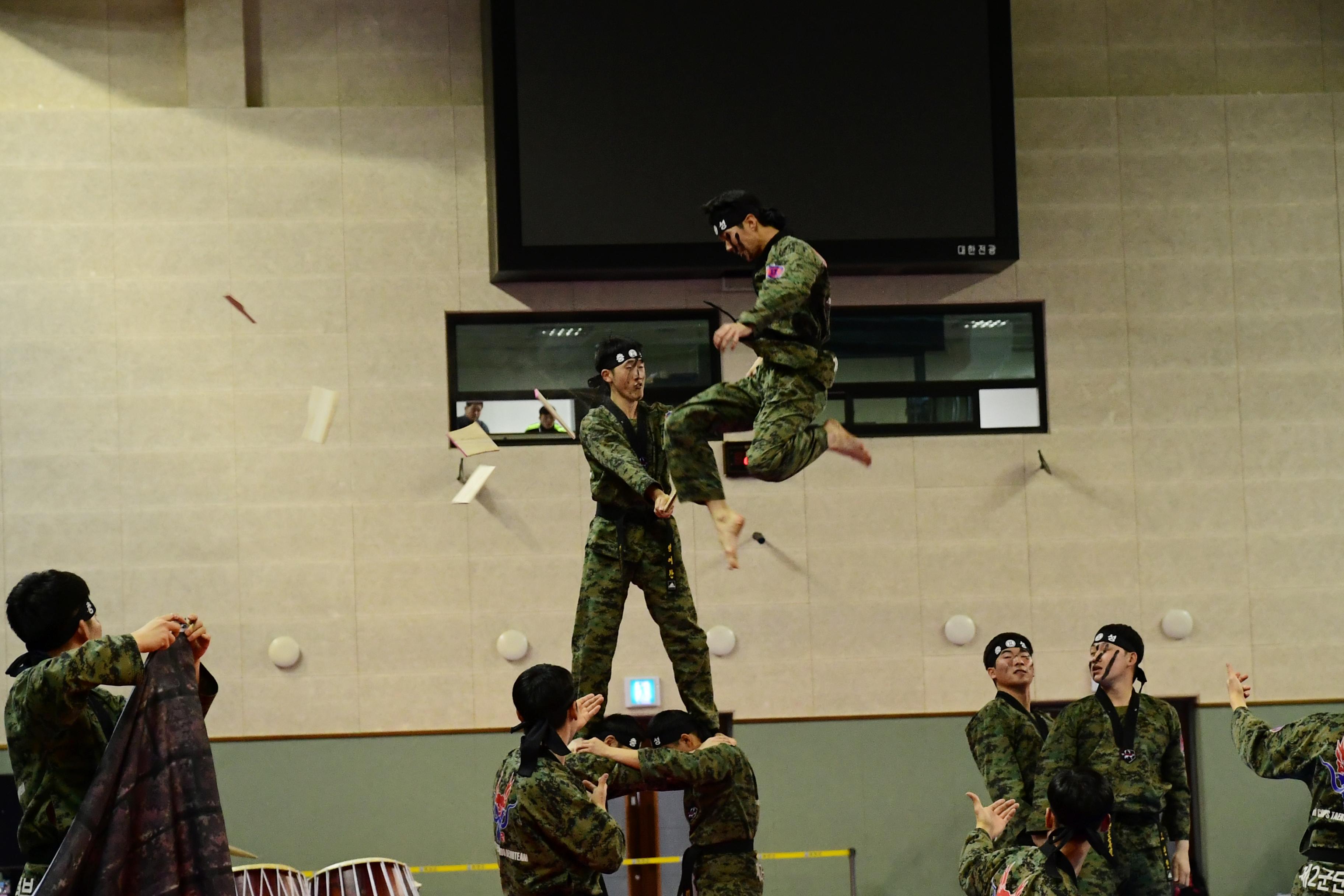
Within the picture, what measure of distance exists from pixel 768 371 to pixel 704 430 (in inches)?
13.2

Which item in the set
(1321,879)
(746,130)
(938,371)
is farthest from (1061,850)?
(746,130)

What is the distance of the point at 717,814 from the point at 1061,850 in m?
1.52

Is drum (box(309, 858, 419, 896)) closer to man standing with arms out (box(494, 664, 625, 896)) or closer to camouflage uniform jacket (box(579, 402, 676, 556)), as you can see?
camouflage uniform jacket (box(579, 402, 676, 556))

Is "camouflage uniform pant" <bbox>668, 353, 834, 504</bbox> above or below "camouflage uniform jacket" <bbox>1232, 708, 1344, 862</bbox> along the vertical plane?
above

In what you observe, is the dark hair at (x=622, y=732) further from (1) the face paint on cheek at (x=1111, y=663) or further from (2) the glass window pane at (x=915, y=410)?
(2) the glass window pane at (x=915, y=410)

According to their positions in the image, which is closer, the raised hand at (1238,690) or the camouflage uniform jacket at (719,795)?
the camouflage uniform jacket at (719,795)

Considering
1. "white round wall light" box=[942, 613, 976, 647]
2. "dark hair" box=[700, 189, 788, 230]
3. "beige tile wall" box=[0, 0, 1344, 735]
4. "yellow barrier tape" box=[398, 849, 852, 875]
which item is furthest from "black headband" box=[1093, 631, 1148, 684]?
"yellow barrier tape" box=[398, 849, 852, 875]

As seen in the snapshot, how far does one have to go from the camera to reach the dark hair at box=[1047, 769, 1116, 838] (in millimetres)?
4316

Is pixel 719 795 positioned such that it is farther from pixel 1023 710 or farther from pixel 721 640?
pixel 721 640

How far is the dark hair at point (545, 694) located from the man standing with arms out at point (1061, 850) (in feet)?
4.28

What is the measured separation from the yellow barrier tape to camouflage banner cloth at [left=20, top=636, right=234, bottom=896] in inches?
191

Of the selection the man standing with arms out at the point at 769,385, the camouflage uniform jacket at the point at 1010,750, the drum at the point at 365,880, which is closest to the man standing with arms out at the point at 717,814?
the man standing with arms out at the point at 769,385

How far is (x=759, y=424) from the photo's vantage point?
5.09 meters

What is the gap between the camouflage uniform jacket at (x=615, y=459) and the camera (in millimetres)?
5559
